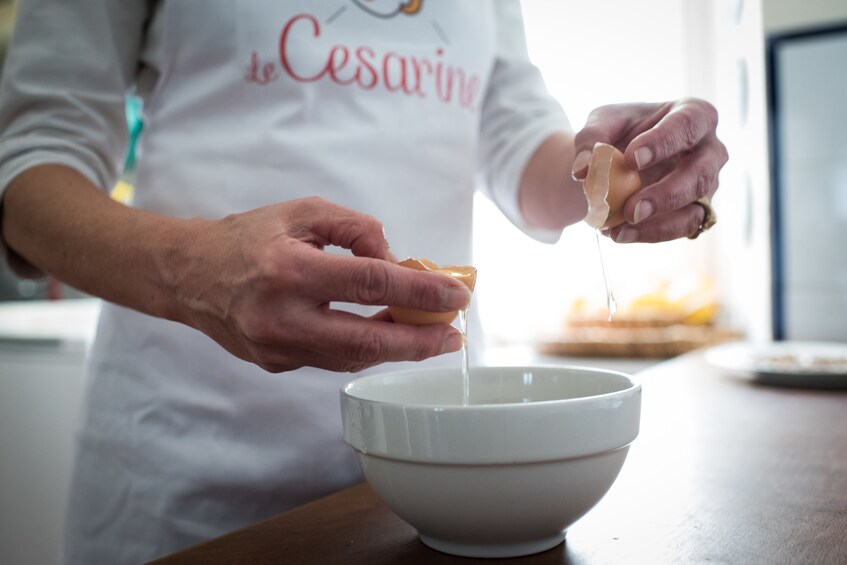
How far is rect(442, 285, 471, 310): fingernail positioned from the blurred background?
1449 millimetres

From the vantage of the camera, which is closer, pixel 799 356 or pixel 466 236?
pixel 466 236

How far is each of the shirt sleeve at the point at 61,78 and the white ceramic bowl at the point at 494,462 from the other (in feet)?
1.52

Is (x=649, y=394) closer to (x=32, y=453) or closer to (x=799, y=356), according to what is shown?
(x=799, y=356)

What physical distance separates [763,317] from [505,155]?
4.83 feet

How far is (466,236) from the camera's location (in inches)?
35.8

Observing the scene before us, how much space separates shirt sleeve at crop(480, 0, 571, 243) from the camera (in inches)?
38.7

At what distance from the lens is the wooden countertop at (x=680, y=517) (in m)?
0.48

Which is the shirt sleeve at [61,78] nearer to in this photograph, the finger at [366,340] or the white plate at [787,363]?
the finger at [366,340]

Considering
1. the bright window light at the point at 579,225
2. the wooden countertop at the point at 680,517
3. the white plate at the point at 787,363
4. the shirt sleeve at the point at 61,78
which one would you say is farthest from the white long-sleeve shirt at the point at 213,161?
the bright window light at the point at 579,225

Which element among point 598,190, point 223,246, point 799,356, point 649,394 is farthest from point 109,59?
point 799,356

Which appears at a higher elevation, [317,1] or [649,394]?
[317,1]

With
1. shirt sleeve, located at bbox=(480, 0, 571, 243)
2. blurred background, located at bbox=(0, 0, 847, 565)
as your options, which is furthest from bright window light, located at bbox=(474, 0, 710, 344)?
shirt sleeve, located at bbox=(480, 0, 571, 243)

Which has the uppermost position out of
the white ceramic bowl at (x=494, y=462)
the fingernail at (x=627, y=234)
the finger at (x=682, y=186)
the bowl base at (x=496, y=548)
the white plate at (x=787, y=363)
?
the finger at (x=682, y=186)

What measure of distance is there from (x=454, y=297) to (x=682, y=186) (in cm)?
26
